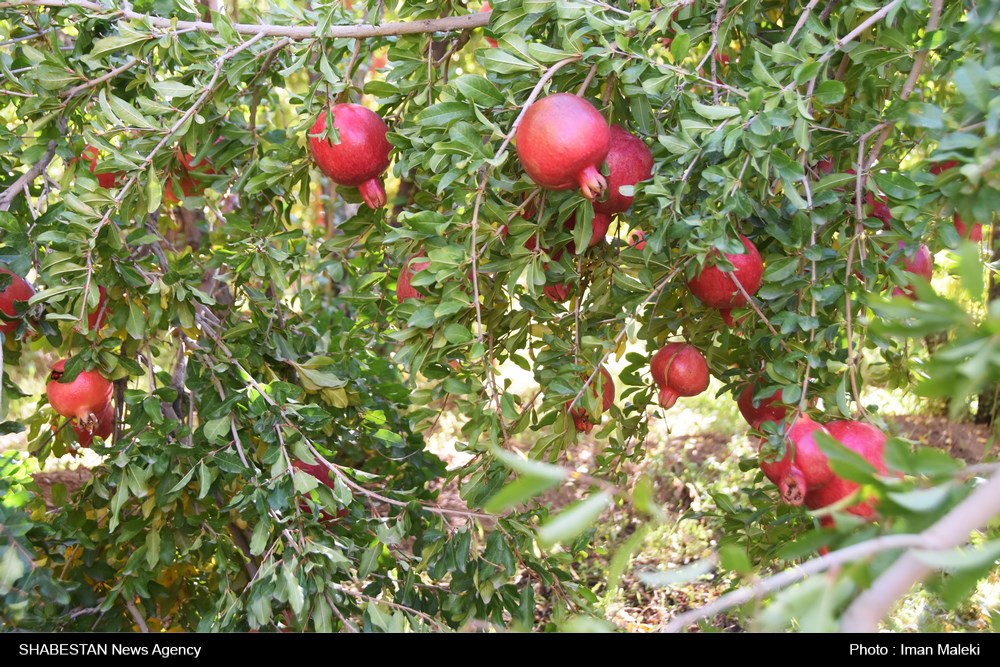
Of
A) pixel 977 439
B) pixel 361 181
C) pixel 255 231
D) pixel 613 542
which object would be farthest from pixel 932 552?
pixel 977 439

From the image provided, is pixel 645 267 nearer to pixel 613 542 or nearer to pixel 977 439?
pixel 613 542

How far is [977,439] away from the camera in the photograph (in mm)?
3434

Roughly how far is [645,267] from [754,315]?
217 millimetres

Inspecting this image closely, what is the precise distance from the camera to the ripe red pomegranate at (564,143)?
1078mm

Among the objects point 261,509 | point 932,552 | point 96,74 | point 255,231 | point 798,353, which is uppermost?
point 932,552

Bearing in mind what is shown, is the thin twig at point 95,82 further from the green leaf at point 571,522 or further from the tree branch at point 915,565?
the tree branch at point 915,565

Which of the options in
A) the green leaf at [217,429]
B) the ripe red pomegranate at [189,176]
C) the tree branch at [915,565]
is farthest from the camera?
the ripe red pomegranate at [189,176]

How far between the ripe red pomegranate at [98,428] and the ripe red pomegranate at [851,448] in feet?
4.50

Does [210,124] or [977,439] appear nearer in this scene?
[210,124]

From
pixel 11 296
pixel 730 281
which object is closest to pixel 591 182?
pixel 730 281

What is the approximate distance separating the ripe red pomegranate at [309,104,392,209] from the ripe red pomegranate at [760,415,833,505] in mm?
906

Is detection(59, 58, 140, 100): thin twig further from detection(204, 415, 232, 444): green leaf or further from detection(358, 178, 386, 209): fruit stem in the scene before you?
detection(204, 415, 232, 444): green leaf

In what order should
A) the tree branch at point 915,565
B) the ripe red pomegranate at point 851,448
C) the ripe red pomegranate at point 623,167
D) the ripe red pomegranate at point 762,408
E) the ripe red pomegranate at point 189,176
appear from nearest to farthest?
the tree branch at point 915,565 → the ripe red pomegranate at point 851,448 → the ripe red pomegranate at point 623,167 → the ripe red pomegranate at point 762,408 → the ripe red pomegranate at point 189,176

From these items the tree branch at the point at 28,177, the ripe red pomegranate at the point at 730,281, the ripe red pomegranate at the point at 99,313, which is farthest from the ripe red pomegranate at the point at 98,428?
the ripe red pomegranate at the point at 730,281
